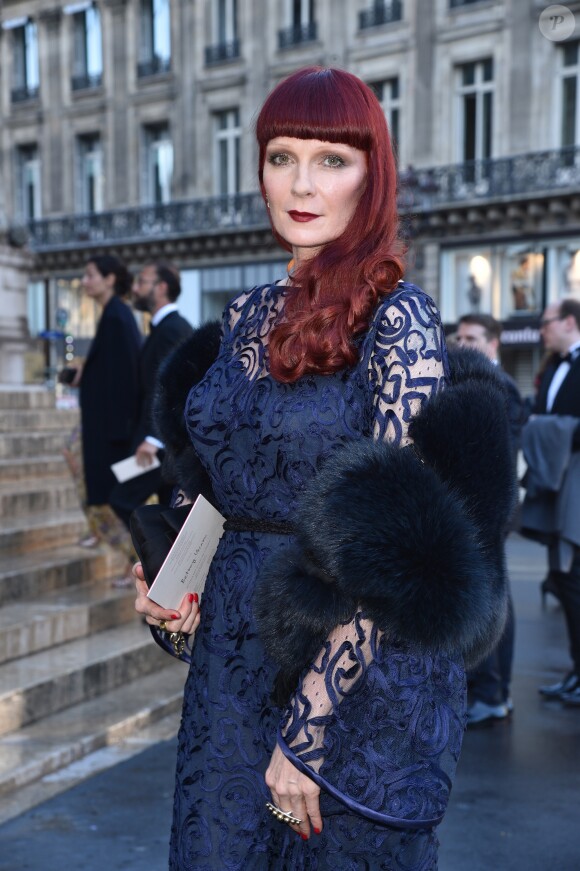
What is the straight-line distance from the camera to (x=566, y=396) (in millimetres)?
5879

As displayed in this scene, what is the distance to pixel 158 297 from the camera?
6.32 metres

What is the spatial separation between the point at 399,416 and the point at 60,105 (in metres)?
35.7

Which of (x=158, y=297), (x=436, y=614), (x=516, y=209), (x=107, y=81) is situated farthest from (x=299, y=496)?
(x=107, y=81)

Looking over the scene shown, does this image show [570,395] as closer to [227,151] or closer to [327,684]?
[327,684]

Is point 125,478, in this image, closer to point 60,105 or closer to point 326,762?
point 326,762

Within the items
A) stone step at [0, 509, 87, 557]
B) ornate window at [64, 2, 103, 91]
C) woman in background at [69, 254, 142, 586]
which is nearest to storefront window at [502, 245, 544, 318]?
ornate window at [64, 2, 103, 91]

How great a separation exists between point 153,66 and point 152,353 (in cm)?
2877

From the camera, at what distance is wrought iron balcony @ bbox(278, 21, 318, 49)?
29.2 meters

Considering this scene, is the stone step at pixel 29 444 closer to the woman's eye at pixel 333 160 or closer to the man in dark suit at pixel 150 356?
the man in dark suit at pixel 150 356

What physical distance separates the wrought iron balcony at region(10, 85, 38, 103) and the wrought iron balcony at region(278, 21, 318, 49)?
404 inches

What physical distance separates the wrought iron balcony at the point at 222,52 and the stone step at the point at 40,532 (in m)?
25.7

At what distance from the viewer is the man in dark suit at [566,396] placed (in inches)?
226

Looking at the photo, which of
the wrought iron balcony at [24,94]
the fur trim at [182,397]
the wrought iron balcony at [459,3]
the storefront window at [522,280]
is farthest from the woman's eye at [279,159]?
the wrought iron balcony at [24,94]

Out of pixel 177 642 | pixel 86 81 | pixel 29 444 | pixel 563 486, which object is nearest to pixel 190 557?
pixel 177 642
